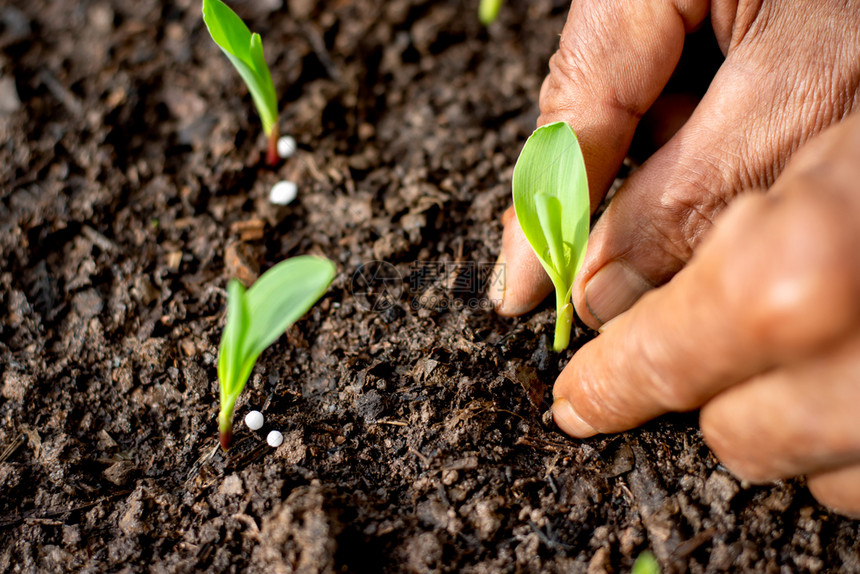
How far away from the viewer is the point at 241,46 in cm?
132

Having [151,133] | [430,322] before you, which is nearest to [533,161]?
[430,322]

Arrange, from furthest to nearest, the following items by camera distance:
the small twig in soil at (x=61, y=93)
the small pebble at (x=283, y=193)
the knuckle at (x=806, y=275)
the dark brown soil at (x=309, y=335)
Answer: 1. the small twig in soil at (x=61, y=93)
2. the small pebble at (x=283, y=193)
3. the dark brown soil at (x=309, y=335)
4. the knuckle at (x=806, y=275)

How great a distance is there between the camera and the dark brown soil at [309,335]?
1.04 m

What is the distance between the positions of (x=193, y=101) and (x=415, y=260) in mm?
805

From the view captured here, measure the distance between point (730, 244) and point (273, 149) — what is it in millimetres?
1208

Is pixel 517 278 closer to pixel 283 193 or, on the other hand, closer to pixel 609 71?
pixel 609 71

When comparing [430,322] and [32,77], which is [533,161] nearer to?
[430,322]

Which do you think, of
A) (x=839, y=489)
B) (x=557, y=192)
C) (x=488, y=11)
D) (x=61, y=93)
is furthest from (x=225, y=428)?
(x=488, y=11)

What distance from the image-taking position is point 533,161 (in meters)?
1.07

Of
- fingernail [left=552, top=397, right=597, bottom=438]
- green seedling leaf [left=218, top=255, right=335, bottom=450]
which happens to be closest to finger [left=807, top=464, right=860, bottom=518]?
fingernail [left=552, top=397, right=597, bottom=438]

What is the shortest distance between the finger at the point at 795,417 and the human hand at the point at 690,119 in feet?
1.19

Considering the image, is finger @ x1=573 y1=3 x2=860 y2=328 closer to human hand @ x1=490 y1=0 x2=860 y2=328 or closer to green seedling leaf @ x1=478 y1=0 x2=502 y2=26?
human hand @ x1=490 y1=0 x2=860 y2=328

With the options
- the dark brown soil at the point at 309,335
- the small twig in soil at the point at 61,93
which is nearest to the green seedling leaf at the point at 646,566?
the dark brown soil at the point at 309,335

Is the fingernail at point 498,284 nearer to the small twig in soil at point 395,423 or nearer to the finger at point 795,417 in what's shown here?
the small twig in soil at point 395,423
